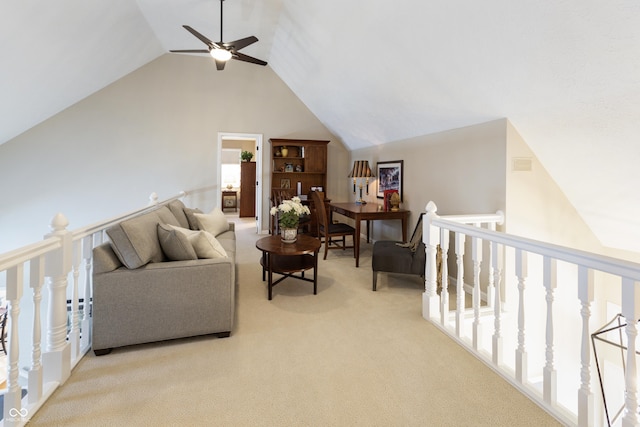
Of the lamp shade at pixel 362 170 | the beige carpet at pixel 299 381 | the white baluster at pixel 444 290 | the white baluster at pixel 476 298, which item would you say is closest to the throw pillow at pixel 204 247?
the beige carpet at pixel 299 381

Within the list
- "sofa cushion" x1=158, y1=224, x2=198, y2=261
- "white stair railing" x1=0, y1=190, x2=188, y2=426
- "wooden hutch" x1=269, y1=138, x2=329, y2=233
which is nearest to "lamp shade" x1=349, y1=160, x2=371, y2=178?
"wooden hutch" x1=269, y1=138, x2=329, y2=233

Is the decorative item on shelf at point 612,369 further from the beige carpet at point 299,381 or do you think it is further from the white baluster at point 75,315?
the white baluster at point 75,315

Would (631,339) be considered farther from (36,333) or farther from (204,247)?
(36,333)

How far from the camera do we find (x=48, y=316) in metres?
1.79

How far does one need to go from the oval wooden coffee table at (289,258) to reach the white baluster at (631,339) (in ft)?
6.99

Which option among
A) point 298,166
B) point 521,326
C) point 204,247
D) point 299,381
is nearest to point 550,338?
point 521,326

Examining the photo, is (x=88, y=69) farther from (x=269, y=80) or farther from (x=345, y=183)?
(x=345, y=183)

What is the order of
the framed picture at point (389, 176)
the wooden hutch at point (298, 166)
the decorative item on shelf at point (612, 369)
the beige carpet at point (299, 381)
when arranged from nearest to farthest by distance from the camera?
the beige carpet at point (299, 381) < the decorative item on shelf at point (612, 369) < the framed picture at point (389, 176) < the wooden hutch at point (298, 166)

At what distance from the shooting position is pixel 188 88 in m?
5.83

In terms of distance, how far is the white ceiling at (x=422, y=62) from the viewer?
77.3 inches

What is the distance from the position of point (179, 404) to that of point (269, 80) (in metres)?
5.87

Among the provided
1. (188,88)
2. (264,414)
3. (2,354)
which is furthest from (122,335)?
(188,88)

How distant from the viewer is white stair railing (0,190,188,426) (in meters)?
1.42

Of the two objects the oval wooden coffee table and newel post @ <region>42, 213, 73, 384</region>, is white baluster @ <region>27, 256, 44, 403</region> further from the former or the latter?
the oval wooden coffee table
